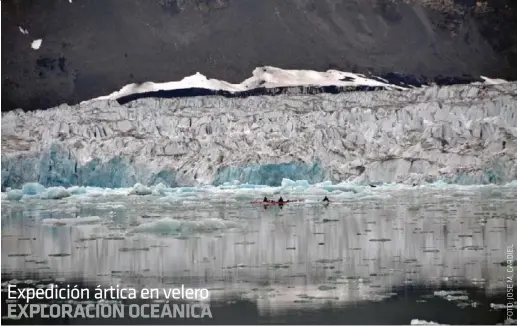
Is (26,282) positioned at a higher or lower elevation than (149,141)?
lower

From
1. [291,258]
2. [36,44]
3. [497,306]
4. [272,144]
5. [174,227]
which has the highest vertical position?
[36,44]

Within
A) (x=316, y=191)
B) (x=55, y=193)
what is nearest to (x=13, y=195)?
(x=55, y=193)

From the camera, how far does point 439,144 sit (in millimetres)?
11367

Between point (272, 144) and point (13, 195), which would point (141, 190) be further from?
point (272, 144)

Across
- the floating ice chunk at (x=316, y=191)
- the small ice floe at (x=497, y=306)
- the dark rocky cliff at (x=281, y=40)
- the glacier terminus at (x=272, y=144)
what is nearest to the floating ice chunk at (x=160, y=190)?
the glacier terminus at (x=272, y=144)

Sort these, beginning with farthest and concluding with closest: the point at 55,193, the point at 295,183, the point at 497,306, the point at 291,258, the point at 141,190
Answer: the point at 295,183, the point at 141,190, the point at 55,193, the point at 291,258, the point at 497,306

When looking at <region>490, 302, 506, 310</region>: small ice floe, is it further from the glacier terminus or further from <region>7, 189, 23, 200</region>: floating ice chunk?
<region>7, 189, 23, 200</region>: floating ice chunk

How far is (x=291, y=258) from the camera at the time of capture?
5164mm

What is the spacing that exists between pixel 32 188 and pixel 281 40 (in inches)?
203

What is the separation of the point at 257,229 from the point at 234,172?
188 inches

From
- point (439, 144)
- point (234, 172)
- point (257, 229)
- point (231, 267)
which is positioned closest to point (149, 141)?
point (234, 172)

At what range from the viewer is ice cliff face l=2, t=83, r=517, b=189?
35.9 feet

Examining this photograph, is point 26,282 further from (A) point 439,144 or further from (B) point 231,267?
(A) point 439,144

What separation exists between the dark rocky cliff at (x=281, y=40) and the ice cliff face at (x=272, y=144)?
2.41 feet
